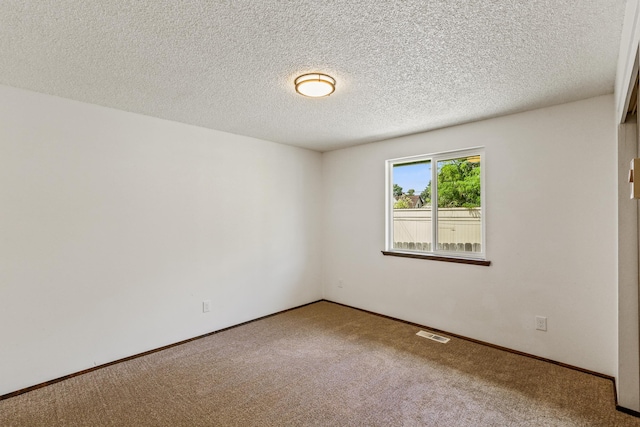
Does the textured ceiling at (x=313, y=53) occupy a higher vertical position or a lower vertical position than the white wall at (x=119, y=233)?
higher

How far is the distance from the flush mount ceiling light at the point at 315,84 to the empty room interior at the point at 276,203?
0.02 m

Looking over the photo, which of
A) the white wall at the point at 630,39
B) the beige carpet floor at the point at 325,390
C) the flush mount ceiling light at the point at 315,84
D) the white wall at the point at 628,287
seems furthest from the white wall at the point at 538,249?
the flush mount ceiling light at the point at 315,84

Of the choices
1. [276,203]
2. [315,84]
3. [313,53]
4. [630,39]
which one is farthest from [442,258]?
[313,53]

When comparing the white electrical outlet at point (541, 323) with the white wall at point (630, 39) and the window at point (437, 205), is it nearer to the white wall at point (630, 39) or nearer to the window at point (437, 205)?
the window at point (437, 205)

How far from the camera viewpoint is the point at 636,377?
2.13 metres

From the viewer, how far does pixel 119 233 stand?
2.98m

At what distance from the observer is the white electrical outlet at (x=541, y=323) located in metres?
2.89

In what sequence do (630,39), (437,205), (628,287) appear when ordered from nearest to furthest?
(630,39) → (628,287) → (437,205)

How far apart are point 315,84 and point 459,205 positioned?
226cm

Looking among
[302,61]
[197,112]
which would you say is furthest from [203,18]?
[197,112]

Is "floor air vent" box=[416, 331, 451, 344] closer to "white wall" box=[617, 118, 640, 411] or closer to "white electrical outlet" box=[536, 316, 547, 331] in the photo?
"white electrical outlet" box=[536, 316, 547, 331]

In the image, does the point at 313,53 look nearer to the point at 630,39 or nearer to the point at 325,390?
the point at 630,39

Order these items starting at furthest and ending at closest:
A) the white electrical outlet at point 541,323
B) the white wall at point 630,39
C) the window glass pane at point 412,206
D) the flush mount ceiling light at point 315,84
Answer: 1. the window glass pane at point 412,206
2. the white electrical outlet at point 541,323
3. the flush mount ceiling light at point 315,84
4. the white wall at point 630,39

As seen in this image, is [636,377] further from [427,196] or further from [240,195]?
[240,195]
